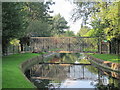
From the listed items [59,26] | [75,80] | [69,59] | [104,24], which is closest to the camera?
[75,80]

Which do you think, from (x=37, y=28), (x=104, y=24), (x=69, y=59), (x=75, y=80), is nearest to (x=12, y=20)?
(x=75, y=80)

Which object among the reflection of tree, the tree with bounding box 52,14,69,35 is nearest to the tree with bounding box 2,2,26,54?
the reflection of tree

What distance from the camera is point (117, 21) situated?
16.2 meters

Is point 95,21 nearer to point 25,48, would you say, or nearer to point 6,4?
point 6,4

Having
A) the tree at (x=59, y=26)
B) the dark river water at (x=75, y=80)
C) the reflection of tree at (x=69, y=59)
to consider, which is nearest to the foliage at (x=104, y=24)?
the reflection of tree at (x=69, y=59)

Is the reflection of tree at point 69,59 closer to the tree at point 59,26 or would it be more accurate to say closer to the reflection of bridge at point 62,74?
the reflection of bridge at point 62,74

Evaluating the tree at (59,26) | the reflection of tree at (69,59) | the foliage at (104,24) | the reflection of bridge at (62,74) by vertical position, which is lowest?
the reflection of tree at (69,59)

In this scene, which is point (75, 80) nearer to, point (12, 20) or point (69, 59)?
point (12, 20)

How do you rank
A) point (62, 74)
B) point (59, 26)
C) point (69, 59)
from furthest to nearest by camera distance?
1. point (59, 26)
2. point (69, 59)
3. point (62, 74)

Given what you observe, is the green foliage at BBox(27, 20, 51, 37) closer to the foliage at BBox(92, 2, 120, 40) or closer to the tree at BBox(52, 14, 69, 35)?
the foliage at BBox(92, 2, 120, 40)

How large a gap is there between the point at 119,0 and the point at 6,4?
1091cm

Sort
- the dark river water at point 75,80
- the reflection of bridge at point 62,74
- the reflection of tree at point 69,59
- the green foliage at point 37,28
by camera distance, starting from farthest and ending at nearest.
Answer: the green foliage at point 37,28 → the reflection of tree at point 69,59 → the reflection of bridge at point 62,74 → the dark river water at point 75,80

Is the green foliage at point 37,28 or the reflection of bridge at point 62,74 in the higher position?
the green foliage at point 37,28

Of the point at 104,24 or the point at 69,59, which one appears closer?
the point at 104,24
